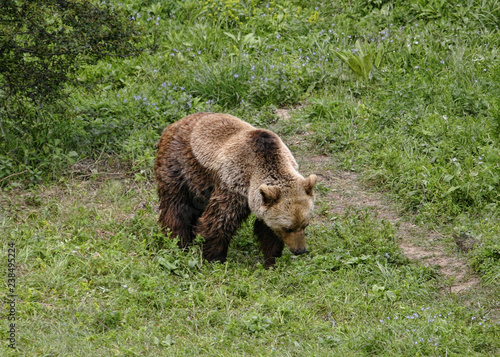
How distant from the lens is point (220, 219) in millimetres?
6379

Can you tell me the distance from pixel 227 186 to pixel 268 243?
0.75m

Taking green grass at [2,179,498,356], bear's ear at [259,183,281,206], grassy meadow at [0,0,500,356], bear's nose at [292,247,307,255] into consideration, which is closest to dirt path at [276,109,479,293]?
grassy meadow at [0,0,500,356]

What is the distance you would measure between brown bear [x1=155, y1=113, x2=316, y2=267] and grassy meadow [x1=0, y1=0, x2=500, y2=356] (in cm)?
31

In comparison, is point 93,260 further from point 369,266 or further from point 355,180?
point 355,180

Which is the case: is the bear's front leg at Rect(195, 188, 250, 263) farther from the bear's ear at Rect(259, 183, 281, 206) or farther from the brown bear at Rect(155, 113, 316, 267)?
the bear's ear at Rect(259, 183, 281, 206)

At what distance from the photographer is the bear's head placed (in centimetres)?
609

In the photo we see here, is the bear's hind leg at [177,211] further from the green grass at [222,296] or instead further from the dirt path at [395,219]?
the dirt path at [395,219]

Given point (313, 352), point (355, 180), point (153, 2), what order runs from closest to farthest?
point (313, 352), point (355, 180), point (153, 2)

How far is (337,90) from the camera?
9.89 metres

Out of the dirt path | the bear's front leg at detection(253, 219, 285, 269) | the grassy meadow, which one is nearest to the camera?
the grassy meadow

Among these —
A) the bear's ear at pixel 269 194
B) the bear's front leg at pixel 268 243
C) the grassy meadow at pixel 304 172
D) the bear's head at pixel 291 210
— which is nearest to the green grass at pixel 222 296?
the grassy meadow at pixel 304 172

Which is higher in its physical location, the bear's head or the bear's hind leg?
the bear's head

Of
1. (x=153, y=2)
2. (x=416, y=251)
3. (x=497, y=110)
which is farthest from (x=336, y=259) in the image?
(x=153, y=2)

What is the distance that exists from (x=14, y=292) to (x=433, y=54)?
6986mm
